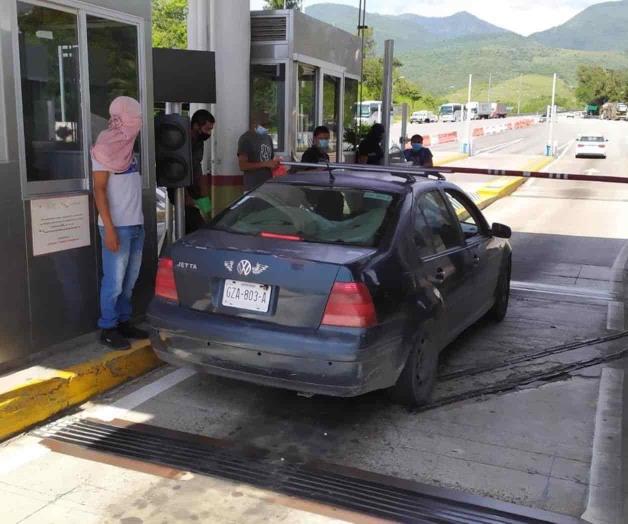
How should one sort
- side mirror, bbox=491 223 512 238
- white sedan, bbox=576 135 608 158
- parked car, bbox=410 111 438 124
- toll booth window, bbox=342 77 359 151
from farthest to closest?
parked car, bbox=410 111 438 124, white sedan, bbox=576 135 608 158, toll booth window, bbox=342 77 359 151, side mirror, bbox=491 223 512 238

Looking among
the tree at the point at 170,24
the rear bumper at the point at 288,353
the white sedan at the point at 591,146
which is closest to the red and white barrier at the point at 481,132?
the white sedan at the point at 591,146

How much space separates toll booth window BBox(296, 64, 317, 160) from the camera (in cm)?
916

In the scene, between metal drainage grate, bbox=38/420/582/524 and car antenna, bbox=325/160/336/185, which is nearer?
metal drainage grate, bbox=38/420/582/524

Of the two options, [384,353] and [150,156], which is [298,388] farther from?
[150,156]

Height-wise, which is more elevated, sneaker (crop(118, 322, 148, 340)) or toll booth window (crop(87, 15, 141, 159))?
toll booth window (crop(87, 15, 141, 159))

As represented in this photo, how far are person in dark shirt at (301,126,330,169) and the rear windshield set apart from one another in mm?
3638

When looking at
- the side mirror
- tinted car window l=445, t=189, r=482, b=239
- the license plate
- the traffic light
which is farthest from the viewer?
the side mirror

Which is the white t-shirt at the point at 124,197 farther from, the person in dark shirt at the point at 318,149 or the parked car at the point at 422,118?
the parked car at the point at 422,118

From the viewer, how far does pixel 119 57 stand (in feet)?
18.3

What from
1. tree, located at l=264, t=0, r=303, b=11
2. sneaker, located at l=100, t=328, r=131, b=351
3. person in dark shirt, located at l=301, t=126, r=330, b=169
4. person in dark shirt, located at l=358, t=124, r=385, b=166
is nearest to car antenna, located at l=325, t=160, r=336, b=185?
sneaker, located at l=100, t=328, r=131, b=351

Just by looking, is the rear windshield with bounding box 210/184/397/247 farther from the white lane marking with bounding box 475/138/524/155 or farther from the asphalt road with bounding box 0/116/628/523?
the white lane marking with bounding box 475/138/524/155

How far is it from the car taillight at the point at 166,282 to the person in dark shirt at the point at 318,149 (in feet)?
14.2

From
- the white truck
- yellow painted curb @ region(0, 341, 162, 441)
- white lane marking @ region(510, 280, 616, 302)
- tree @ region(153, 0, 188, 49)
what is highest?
tree @ region(153, 0, 188, 49)

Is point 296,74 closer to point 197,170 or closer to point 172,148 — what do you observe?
point 197,170
